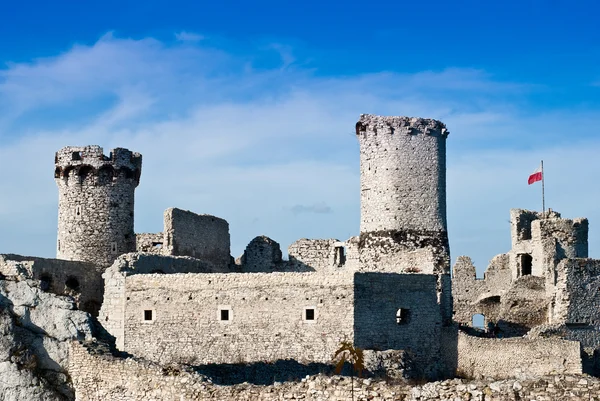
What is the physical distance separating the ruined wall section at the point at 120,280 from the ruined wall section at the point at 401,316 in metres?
7.02

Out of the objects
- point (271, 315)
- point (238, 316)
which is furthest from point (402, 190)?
point (238, 316)

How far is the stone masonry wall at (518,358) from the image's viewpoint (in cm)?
3045

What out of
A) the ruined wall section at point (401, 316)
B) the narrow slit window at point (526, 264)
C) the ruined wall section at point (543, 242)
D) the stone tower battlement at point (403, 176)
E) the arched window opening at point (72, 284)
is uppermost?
the stone tower battlement at point (403, 176)

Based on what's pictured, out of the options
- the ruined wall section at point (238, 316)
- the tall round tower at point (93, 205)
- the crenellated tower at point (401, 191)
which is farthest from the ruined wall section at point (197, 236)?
the crenellated tower at point (401, 191)

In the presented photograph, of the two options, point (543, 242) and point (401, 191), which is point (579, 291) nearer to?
point (543, 242)

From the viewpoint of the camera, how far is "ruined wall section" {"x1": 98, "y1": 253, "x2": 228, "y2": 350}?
31.9 meters

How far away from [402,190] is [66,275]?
1148 centimetres

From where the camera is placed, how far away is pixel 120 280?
32.1 m

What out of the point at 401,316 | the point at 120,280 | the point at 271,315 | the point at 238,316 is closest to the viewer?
the point at 271,315

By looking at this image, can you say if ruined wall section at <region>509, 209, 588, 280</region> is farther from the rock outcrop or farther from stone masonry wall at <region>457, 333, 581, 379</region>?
the rock outcrop

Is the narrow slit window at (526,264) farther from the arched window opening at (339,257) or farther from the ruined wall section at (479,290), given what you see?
the arched window opening at (339,257)

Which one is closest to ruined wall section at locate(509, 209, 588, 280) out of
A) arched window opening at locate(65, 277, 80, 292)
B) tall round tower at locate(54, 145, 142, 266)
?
tall round tower at locate(54, 145, 142, 266)

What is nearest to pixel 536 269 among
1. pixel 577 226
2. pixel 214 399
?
pixel 577 226

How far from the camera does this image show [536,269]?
3812 centimetres
